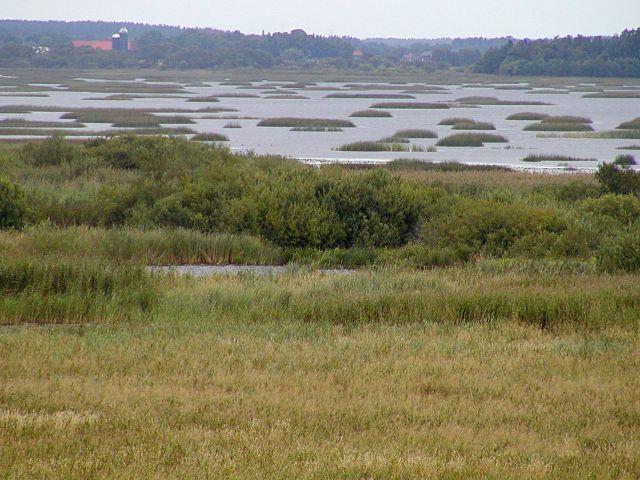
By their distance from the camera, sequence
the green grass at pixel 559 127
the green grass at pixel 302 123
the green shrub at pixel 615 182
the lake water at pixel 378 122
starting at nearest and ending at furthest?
the green shrub at pixel 615 182, the lake water at pixel 378 122, the green grass at pixel 559 127, the green grass at pixel 302 123

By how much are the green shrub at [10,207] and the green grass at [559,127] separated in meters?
39.8

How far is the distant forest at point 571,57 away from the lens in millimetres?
141375

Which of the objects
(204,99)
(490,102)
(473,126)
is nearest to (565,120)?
(473,126)

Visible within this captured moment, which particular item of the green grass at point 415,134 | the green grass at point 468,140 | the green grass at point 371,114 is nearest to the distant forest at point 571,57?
the green grass at point 371,114

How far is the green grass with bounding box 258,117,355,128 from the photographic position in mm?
58056

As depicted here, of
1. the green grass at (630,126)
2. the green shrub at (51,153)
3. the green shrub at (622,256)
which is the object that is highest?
the green shrub at (622,256)

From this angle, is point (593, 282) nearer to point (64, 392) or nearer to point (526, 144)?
point (64, 392)

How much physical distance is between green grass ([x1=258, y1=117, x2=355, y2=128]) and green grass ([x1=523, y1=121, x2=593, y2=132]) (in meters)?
10.5

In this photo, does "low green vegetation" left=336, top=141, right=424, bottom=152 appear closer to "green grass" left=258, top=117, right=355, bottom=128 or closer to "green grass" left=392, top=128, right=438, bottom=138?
"green grass" left=392, top=128, right=438, bottom=138

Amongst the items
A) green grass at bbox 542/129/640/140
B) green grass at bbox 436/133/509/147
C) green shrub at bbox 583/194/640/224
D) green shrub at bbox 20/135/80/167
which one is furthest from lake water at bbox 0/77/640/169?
green shrub at bbox 583/194/640/224

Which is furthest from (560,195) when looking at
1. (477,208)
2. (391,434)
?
(391,434)

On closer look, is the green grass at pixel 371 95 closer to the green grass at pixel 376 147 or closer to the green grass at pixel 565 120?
the green grass at pixel 565 120

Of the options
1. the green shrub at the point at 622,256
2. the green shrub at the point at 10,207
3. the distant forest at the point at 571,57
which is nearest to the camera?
the green shrub at the point at 622,256

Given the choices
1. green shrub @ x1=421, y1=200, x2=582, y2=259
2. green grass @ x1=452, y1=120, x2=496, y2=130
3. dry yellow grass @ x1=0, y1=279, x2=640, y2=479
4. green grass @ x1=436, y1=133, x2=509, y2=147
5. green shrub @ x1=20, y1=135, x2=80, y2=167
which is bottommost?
green grass @ x1=452, y1=120, x2=496, y2=130
